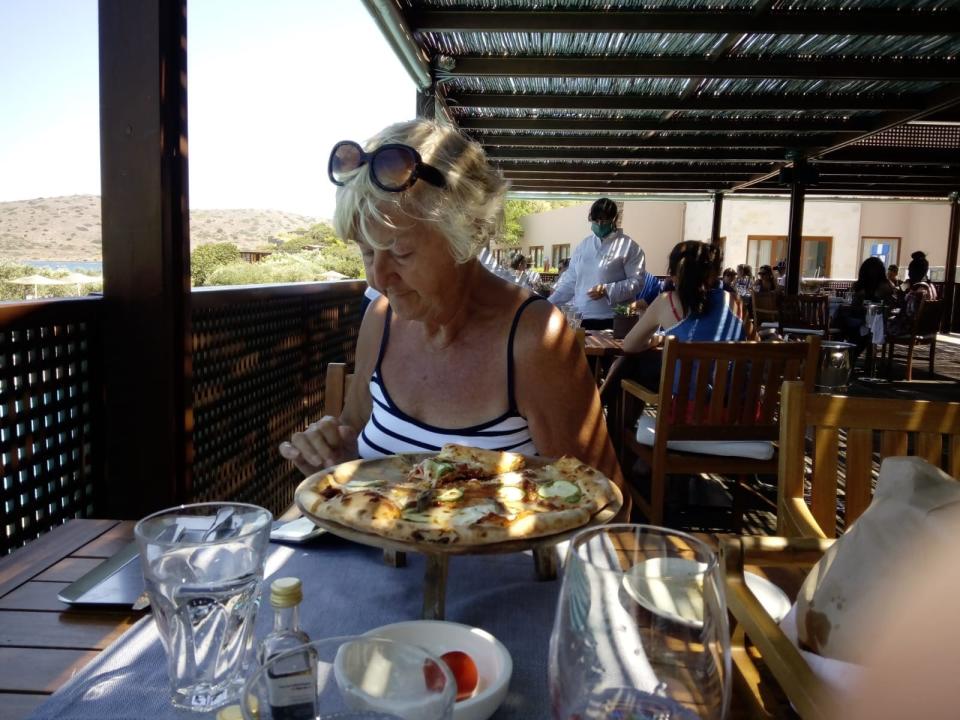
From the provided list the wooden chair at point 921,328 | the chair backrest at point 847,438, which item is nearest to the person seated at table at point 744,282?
the wooden chair at point 921,328

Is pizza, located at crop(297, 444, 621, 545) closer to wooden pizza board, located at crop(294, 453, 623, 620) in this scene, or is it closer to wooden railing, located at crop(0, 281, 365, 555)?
wooden pizza board, located at crop(294, 453, 623, 620)

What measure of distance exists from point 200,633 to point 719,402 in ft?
8.33

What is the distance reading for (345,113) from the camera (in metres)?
24.7

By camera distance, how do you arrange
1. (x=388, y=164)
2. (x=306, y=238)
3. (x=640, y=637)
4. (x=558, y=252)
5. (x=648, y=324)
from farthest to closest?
1. (x=558, y=252)
2. (x=306, y=238)
3. (x=648, y=324)
4. (x=388, y=164)
5. (x=640, y=637)

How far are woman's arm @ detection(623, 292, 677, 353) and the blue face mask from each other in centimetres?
172

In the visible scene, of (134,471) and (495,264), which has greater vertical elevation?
(495,264)

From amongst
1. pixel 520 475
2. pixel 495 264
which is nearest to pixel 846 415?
pixel 520 475

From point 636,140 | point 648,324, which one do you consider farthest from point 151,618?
point 636,140

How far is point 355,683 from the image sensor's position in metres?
0.55

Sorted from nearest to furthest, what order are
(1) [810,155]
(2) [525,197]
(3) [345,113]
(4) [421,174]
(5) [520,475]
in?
(5) [520,475]
(4) [421,174]
(1) [810,155]
(2) [525,197]
(3) [345,113]

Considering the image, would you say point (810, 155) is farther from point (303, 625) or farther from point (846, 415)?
point (303, 625)

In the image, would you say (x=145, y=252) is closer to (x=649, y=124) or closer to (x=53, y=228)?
(x=649, y=124)

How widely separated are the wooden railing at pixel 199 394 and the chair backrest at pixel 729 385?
1774mm

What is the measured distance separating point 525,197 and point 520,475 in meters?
11.7
